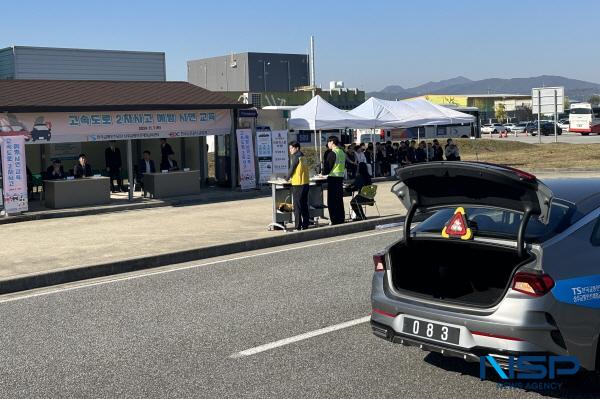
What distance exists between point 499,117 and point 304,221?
111 m

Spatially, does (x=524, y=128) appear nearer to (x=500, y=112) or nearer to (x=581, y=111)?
(x=581, y=111)

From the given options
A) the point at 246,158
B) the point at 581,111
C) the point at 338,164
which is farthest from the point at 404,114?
the point at 581,111

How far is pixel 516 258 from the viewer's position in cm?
537

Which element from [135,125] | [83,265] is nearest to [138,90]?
[135,125]

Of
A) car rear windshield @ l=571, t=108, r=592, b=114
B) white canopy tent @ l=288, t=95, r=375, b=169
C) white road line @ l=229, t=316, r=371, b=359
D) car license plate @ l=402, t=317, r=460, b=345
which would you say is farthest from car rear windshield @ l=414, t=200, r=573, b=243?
car rear windshield @ l=571, t=108, r=592, b=114

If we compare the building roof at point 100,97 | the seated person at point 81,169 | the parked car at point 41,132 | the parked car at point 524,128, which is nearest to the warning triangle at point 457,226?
the building roof at point 100,97

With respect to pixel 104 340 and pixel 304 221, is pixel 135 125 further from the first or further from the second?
pixel 104 340

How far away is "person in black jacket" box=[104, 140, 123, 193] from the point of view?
24.0 m

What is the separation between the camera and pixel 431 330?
17.6 feet

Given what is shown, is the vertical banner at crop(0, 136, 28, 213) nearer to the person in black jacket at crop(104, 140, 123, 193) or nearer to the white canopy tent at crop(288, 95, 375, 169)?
the person in black jacket at crop(104, 140, 123, 193)

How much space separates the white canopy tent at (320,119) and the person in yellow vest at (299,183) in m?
10.4

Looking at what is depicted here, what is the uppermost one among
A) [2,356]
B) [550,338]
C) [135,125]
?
[135,125]

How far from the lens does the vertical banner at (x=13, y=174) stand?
17.6 meters

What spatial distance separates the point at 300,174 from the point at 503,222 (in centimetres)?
837
